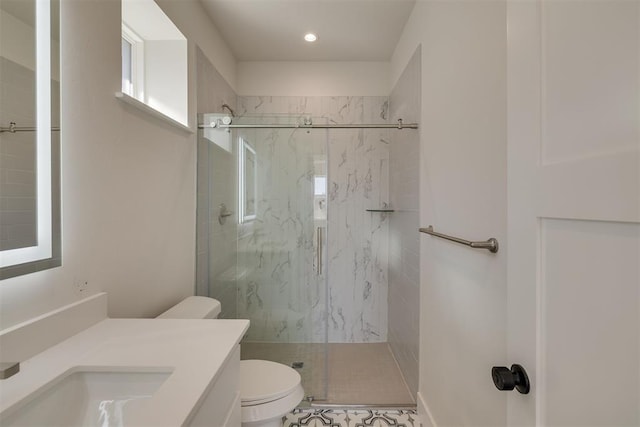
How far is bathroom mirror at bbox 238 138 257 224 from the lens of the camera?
2.24 meters

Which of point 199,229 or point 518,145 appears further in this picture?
point 199,229

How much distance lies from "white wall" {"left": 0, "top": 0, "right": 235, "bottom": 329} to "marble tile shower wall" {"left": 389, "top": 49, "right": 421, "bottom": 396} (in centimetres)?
147

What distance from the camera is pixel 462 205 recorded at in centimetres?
131

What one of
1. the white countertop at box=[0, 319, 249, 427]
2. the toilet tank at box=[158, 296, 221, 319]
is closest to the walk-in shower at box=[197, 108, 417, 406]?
the toilet tank at box=[158, 296, 221, 319]

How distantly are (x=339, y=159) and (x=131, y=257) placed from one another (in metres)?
1.97

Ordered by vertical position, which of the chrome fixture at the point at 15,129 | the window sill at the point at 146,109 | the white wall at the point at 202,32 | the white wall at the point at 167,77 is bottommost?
the chrome fixture at the point at 15,129

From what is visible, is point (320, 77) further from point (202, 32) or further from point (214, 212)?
point (214, 212)

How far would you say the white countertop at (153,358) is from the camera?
2.11 feet

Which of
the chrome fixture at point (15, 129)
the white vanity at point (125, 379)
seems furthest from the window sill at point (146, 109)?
the white vanity at point (125, 379)

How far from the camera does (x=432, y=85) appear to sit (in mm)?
1701

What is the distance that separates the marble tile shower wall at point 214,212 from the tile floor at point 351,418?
84 centimetres

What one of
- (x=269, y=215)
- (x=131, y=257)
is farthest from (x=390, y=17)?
(x=131, y=257)

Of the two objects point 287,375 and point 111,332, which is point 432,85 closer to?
point 287,375

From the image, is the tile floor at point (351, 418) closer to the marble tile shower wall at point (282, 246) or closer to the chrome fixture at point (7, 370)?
the marble tile shower wall at point (282, 246)
